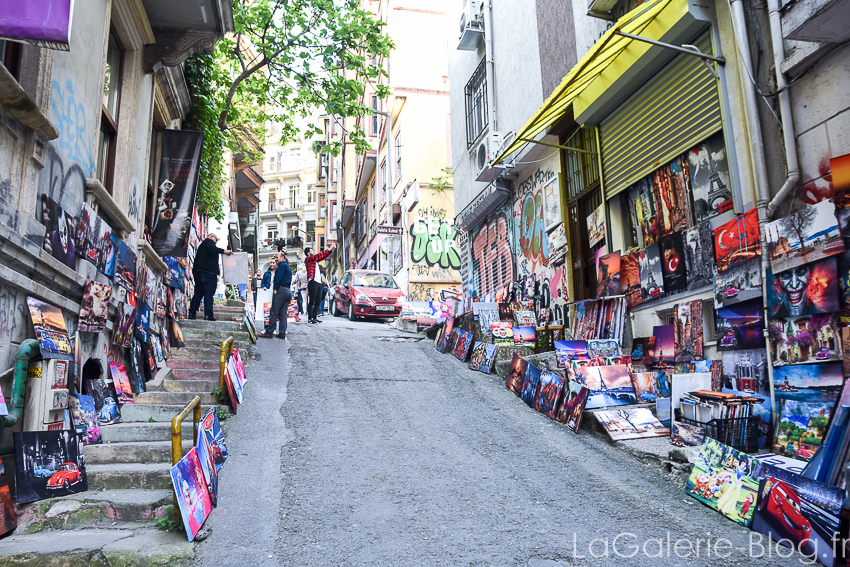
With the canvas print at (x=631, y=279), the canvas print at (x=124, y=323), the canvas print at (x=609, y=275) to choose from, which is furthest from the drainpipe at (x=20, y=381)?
the canvas print at (x=609, y=275)

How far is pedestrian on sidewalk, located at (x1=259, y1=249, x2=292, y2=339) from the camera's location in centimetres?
1169

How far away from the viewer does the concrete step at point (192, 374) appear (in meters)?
7.63

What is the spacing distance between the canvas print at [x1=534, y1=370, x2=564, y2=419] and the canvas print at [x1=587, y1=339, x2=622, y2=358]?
60cm

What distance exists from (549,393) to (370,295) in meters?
11.7

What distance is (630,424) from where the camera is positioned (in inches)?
246

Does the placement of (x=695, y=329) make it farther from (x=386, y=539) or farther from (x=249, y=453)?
(x=249, y=453)

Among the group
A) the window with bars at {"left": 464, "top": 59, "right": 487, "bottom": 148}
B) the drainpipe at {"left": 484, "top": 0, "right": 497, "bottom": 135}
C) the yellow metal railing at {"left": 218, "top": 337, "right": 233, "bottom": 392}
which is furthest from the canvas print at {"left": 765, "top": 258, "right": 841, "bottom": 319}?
the window with bars at {"left": 464, "top": 59, "right": 487, "bottom": 148}

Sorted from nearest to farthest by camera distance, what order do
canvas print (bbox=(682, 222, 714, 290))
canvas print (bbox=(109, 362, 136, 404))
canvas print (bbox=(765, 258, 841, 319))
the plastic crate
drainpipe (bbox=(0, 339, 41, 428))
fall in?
1. drainpipe (bbox=(0, 339, 41, 428))
2. canvas print (bbox=(765, 258, 841, 319))
3. the plastic crate
4. canvas print (bbox=(109, 362, 136, 404))
5. canvas print (bbox=(682, 222, 714, 290))

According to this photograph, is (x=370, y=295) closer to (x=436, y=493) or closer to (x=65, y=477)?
(x=436, y=493)

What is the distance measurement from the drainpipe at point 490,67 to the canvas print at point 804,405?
8.71 metres

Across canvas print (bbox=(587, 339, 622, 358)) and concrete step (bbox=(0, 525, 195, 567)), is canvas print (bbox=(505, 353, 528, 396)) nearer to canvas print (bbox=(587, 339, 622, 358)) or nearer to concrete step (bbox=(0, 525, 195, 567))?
canvas print (bbox=(587, 339, 622, 358))

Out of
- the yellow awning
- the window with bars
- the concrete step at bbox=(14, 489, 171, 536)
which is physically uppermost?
the window with bars

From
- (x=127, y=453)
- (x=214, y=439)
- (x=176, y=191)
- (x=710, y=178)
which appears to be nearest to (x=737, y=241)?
(x=710, y=178)

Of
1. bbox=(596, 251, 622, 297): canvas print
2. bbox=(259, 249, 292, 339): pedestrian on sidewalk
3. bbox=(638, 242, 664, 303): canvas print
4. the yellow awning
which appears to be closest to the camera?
the yellow awning
